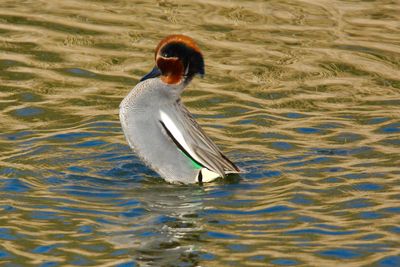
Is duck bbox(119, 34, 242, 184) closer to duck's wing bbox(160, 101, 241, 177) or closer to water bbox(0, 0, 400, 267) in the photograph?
duck's wing bbox(160, 101, 241, 177)

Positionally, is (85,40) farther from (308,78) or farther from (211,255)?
(211,255)

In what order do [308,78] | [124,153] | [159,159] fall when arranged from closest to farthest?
[159,159] → [124,153] → [308,78]

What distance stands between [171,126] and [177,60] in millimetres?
547

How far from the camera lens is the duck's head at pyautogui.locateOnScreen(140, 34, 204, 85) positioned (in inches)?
350

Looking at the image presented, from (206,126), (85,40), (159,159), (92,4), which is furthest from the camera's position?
(92,4)

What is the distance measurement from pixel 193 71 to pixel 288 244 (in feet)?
6.82

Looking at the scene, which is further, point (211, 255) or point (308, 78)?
point (308, 78)

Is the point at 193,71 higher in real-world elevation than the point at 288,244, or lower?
higher

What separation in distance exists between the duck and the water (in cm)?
14

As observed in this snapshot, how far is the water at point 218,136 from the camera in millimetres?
7547

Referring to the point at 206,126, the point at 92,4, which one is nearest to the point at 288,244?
the point at 206,126

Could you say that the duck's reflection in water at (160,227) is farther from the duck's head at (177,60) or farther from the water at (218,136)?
the duck's head at (177,60)

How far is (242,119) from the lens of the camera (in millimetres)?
10375

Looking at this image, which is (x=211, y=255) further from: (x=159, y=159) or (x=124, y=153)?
(x=124, y=153)
